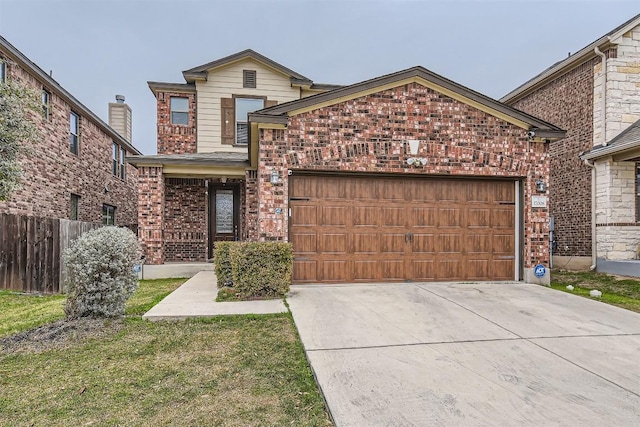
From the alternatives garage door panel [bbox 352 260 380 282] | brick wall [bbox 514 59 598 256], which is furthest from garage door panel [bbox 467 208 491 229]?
brick wall [bbox 514 59 598 256]

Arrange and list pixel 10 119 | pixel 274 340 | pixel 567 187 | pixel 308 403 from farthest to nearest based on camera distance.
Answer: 1. pixel 567 187
2. pixel 10 119
3. pixel 274 340
4. pixel 308 403

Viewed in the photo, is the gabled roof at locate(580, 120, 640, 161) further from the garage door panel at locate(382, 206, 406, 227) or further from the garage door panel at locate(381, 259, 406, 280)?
the garage door panel at locate(381, 259, 406, 280)

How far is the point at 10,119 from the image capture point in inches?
229

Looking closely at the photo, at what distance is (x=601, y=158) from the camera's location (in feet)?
35.0

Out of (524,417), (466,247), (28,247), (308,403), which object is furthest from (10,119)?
(466,247)

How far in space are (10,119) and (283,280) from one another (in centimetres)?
502

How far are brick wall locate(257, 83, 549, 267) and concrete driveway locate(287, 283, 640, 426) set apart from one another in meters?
2.21

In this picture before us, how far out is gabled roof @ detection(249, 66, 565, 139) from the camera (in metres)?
7.41

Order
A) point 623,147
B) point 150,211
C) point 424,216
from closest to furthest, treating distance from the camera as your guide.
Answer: point 424,216
point 623,147
point 150,211

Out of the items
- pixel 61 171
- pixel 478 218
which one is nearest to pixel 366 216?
pixel 478 218

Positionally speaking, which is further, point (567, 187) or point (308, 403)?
point (567, 187)

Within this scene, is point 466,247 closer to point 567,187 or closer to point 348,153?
point 348,153

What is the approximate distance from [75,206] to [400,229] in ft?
38.7

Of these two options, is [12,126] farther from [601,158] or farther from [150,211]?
[601,158]
